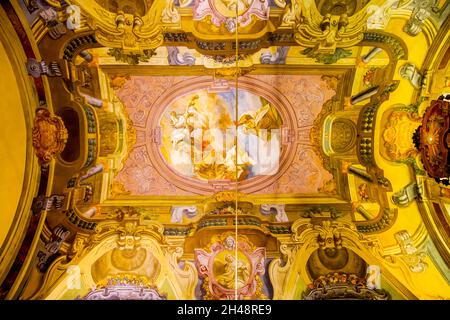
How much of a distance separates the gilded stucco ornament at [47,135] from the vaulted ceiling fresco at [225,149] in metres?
0.02

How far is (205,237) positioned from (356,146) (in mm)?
3433

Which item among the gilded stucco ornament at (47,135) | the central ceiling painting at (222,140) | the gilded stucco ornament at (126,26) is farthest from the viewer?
the central ceiling painting at (222,140)

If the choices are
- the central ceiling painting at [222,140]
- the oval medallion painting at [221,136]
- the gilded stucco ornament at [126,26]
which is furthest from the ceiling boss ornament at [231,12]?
the oval medallion painting at [221,136]

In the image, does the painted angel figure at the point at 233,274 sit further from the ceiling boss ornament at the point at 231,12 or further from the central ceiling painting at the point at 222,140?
the ceiling boss ornament at the point at 231,12

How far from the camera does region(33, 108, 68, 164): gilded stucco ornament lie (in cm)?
691

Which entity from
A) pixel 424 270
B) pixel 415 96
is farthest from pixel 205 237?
pixel 415 96

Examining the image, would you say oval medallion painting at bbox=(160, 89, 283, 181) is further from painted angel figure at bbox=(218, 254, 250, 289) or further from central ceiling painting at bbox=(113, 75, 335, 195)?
painted angel figure at bbox=(218, 254, 250, 289)

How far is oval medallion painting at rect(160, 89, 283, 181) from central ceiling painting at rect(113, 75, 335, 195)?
19 millimetres

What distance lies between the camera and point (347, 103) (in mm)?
7500

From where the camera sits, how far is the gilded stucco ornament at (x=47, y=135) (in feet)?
22.7

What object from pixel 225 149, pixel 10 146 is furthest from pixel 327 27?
pixel 10 146

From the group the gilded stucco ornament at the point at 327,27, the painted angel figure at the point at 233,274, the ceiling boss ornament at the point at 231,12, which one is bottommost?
the painted angel figure at the point at 233,274
